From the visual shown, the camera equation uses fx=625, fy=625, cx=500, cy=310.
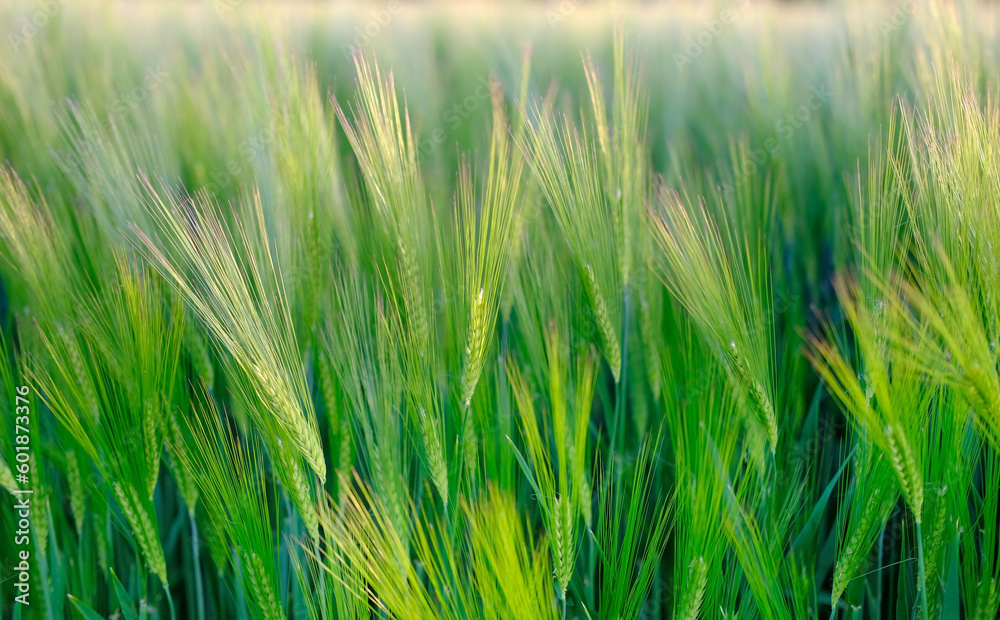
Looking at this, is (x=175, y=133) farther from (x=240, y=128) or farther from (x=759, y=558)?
(x=759, y=558)

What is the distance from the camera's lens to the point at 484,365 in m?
0.65

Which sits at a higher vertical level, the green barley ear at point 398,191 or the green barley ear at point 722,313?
the green barley ear at point 398,191

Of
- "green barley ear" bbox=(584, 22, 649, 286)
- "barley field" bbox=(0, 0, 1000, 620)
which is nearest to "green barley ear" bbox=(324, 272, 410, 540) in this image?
"barley field" bbox=(0, 0, 1000, 620)

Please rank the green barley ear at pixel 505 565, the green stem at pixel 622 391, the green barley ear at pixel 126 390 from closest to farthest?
the green barley ear at pixel 505 565 → the green barley ear at pixel 126 390 → the green stem at pixel 622 391

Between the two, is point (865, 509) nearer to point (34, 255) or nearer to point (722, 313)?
point (722, 313)

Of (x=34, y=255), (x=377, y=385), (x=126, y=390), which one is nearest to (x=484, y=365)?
(x=377, y=385)

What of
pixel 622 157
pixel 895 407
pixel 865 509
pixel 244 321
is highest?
pixel 622 157

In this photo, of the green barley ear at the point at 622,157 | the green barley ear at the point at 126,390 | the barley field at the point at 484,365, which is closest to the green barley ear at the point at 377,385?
the barley field at the point at 484,365

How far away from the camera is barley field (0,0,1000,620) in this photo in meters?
0.56

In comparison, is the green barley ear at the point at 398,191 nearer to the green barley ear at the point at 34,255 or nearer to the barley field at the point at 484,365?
the barley field at the point at 484,365

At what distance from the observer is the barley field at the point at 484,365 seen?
56 centimetres

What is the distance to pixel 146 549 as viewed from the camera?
2.02ft

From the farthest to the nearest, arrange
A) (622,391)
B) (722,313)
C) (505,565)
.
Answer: (622,391)
(722,313)
(505,565)

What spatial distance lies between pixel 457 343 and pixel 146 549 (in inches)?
14.4
